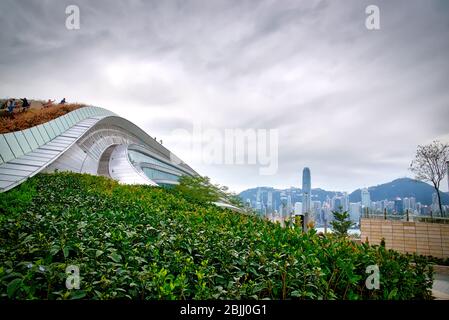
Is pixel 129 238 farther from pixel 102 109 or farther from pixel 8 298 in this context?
pixel 102 109

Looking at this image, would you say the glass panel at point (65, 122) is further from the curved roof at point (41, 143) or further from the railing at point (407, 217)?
the railing at point (407, 217)

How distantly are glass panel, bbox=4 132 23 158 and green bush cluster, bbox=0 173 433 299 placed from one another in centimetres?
616

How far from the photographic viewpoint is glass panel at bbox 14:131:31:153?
353 inches

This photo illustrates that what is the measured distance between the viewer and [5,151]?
A: 795 cm

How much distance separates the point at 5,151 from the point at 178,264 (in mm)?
7840

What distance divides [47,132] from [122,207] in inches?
334

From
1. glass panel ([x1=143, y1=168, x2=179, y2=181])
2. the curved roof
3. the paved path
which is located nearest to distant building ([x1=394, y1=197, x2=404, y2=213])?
the paved path

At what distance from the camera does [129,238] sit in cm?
292

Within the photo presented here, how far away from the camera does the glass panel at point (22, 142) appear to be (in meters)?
8.96

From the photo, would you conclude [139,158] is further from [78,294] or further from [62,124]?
[78,294]

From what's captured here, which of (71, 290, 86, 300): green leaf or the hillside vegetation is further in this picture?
the hillside vegetation

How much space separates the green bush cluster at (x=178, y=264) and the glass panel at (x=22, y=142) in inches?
266

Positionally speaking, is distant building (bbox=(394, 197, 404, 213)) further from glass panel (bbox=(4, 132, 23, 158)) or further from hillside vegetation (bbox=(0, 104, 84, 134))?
hillside vegetation (bbox=(0, 104, 84, 134))
